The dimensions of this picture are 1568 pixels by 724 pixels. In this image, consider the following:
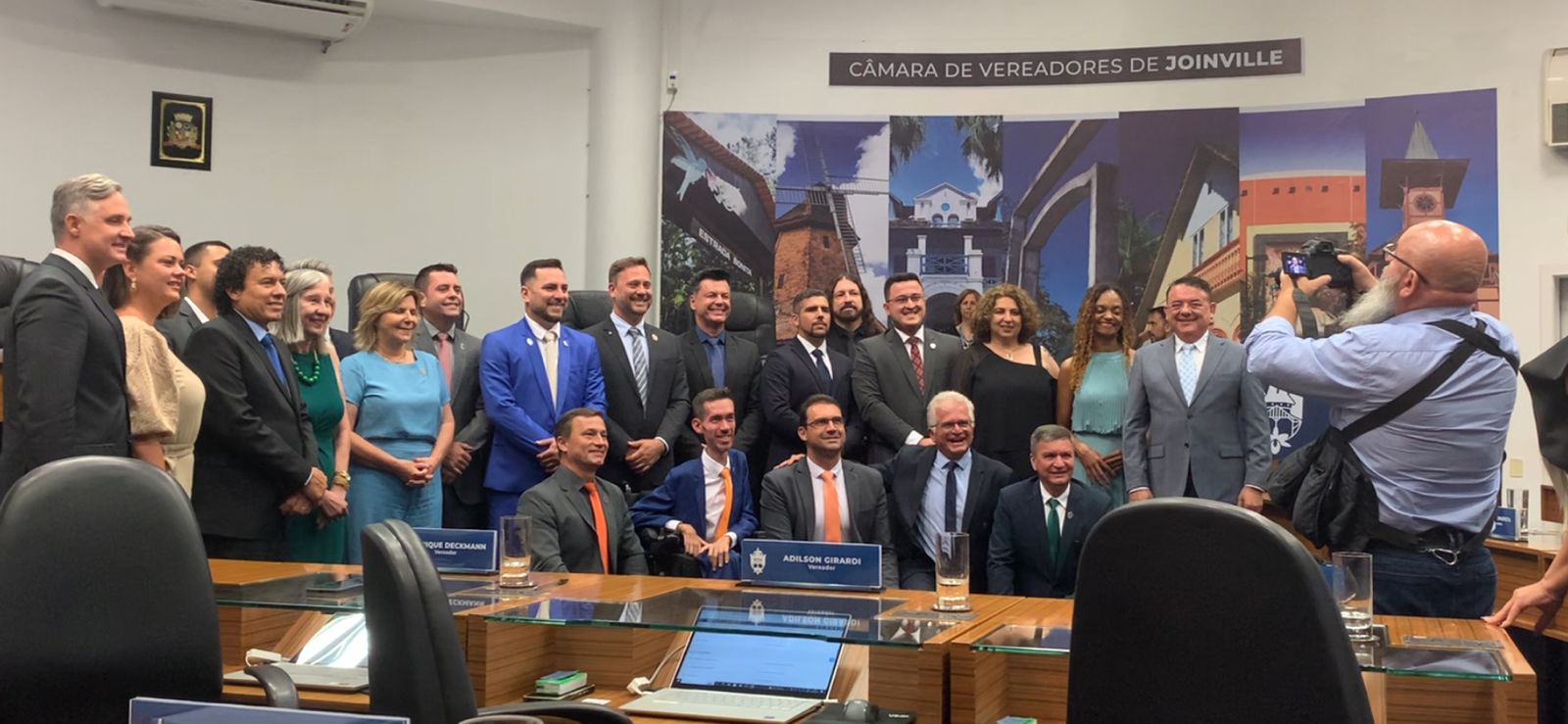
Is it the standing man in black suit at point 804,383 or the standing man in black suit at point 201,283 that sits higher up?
the standing man in black suit at point 201,283

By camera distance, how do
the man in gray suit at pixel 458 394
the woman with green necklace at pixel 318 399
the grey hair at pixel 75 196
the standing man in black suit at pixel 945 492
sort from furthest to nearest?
1. the man in gray suit at pixel 458 394
2. the standing man in black suit at pixel 945 492
3. the woman with green necklace at pixel 318 399
4. the grey hair at pixel 75 196

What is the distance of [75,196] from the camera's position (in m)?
3.61

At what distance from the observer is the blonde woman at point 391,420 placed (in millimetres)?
4785

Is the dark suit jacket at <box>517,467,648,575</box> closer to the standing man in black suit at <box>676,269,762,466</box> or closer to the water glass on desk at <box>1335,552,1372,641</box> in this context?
the standing man in black suit at <box>676,269,762,466</box>

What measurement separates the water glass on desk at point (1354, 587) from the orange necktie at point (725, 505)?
2.69 m

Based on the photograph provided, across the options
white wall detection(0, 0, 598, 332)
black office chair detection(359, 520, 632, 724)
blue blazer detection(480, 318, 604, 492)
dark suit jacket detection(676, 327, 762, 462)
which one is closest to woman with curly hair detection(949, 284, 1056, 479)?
dark suit jacket detection(676, 327, 762, 462)

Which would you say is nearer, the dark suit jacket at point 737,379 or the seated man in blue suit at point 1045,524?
the seated man in blue suit at point 1045,524

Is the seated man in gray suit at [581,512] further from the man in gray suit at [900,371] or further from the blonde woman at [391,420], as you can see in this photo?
the man in gray suit at [900,371]

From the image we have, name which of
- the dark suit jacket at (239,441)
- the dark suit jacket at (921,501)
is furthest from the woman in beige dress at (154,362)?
the dark suit jacket at (921,501)

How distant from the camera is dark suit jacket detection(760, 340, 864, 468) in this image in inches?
212

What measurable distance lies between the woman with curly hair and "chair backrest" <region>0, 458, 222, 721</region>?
10.9 ft

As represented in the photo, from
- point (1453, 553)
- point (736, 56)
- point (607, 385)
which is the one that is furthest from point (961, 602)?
point (736, 56)

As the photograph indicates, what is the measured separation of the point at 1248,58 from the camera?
723 cm

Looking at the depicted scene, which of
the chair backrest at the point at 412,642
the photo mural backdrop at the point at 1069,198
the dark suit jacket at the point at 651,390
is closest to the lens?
the chair backrest at the point at 412,642
